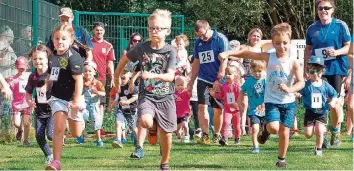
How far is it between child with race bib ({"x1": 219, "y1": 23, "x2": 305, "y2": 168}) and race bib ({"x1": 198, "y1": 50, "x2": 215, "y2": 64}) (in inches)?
143

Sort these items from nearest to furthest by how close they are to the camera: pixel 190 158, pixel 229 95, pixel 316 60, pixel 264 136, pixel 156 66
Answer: pixel 156 66, pixel 190 158, pixel 264 136, pixel 316 60, pixel 229 95

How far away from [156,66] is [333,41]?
Result: 3393mm

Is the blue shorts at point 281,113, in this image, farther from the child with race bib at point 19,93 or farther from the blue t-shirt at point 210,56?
the child with race bib at point 19,93

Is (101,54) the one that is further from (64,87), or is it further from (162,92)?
(162,92)

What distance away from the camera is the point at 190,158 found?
464 inches

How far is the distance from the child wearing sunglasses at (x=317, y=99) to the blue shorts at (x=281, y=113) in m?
1.69

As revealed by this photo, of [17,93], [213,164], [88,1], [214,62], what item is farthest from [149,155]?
[88,1]

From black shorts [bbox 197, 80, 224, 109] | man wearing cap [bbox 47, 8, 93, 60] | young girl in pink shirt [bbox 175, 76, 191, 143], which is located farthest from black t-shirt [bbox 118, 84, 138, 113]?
young girl in pink shirt [bbox 175, 76, 191, 143]

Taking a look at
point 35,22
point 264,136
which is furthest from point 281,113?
point 35,22

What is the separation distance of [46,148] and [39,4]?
715 centimetres

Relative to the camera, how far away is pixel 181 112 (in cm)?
1543

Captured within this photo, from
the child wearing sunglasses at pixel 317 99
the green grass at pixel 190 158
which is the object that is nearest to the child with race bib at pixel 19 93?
the green grass at pixel 190 158

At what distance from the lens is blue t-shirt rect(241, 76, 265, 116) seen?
42.7 feet

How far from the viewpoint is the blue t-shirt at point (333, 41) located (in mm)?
12297
